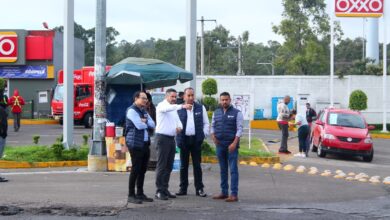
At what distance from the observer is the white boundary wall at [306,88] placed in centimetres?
4122

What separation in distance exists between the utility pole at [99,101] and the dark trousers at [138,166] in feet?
14.6

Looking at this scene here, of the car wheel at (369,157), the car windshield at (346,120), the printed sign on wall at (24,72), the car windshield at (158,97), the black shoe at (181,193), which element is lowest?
the car wheel at (369,157)

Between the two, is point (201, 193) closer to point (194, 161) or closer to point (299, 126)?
point (194, 161)

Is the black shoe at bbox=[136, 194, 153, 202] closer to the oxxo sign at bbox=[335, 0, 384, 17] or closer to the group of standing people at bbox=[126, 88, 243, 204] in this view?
the group of standing people at bbox=[126, 88, 243, 204]

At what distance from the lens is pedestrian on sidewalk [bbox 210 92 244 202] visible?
11.1 meters

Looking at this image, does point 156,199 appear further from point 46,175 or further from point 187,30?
point 187,30

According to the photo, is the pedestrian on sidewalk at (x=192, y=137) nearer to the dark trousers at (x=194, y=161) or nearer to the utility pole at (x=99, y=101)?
the dark trousers at (x=194, y=161)

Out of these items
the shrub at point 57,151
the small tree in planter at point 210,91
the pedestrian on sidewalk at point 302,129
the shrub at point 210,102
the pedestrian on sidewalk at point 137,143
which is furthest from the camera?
the small tree in planter at point 210,91

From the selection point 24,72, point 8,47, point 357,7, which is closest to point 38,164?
point 357,7

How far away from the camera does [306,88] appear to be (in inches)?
1665

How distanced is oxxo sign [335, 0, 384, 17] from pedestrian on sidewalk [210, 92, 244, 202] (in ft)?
78.7

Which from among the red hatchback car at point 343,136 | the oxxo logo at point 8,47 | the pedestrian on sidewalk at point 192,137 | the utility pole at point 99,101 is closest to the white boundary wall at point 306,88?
the oxxo logo at point 8,47

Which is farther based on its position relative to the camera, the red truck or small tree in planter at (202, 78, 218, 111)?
small tree in planter at (202, 78, 218, 111)

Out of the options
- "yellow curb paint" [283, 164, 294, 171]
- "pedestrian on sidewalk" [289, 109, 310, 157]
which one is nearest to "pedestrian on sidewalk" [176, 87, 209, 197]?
"yellow curb paint" [283, 164, 294, 171]
